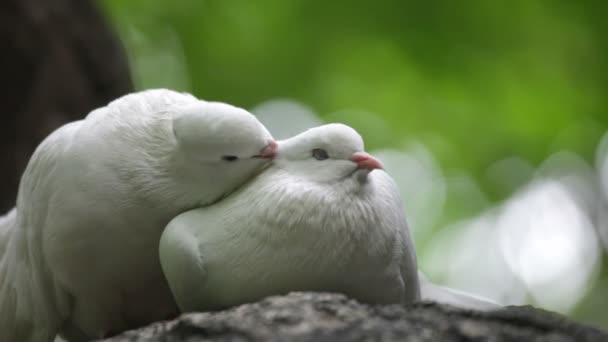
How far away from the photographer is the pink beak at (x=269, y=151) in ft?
6.41

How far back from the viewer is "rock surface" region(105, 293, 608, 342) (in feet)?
5.44

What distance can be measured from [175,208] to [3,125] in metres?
2.74

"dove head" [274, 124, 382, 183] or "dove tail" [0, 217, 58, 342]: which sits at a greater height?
"dove head" [274, 124, 382, 183]

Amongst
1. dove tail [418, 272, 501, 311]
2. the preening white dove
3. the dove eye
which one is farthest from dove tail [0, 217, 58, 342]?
dove tail [418, 272, 501, 311]

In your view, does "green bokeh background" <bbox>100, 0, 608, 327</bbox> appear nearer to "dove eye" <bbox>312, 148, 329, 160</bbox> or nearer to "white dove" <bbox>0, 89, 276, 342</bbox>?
"white dove" <bbox>0, 89, 276, 342</bbox>

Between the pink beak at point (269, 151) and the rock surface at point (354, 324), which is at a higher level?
the pink beak at point (269, 151)

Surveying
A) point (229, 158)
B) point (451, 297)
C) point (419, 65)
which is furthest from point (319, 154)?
point (419, 65)

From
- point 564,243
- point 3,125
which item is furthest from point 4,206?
point 564,243

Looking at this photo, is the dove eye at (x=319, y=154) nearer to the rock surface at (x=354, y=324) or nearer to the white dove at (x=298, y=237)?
the white dove at (x=298, y=237)

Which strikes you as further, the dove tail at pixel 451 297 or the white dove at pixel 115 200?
the dove tail at pixel 451 297

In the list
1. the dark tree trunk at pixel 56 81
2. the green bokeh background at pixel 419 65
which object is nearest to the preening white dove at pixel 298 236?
the dark tree trunk at pixel 56 81

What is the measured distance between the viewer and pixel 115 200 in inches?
79.1

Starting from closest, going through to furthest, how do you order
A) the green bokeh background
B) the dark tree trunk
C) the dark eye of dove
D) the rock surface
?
the rock surface → the dark eye of dove → the dark tree trunk → the green bokeh background

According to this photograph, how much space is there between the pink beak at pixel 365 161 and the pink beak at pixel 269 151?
0.21 m
